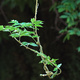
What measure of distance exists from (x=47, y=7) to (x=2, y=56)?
1038mm

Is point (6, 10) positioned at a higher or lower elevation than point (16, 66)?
higher

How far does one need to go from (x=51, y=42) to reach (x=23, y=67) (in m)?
0.62

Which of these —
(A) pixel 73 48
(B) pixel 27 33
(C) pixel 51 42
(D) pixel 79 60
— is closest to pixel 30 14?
(C) pixel 51 42

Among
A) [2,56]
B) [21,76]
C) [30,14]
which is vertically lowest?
[21,76]

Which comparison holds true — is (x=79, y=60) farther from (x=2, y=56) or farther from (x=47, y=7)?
(x=2, y=56)

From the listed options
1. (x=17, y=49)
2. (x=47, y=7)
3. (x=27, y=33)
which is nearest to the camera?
(x=27, y=33)

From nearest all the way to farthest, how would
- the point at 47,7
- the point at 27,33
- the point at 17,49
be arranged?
the point at 27,33 < the point at 47,7 < the point at 17,49

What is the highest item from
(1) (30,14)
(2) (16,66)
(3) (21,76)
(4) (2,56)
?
(1) (30,14)

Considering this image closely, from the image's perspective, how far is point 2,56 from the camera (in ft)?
8.60

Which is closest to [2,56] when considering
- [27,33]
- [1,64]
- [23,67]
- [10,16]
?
[1,64]

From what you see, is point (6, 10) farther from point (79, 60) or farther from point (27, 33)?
point (27, 33)

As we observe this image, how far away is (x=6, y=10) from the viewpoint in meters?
2.27

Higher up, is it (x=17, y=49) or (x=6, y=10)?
(x=6, y=10)

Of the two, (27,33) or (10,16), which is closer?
(27,33)
